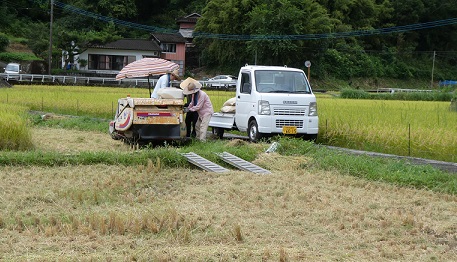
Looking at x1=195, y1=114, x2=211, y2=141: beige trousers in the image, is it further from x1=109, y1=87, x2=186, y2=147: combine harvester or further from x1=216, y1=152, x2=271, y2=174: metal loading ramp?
x1=216, y1=152, x2=271, y2=174: metal loading ramp

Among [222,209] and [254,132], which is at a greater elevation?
[254,132]

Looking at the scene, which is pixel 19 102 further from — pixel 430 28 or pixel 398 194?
pixel 430 28

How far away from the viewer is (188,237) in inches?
213

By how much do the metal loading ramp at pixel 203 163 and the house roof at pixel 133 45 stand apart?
39.1 metres

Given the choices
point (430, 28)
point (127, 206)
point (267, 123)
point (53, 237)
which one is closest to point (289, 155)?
point (267, 123)

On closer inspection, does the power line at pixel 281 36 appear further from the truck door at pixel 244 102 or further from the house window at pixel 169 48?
the truck door at pixel 244 102

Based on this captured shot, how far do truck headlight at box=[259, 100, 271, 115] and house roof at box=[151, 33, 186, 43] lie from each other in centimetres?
3877

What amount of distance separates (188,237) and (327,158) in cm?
494

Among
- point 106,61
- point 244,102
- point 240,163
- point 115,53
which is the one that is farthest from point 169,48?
point 240,163

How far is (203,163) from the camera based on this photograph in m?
9.51

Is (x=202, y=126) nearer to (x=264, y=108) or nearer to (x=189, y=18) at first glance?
(x=264, y=108)

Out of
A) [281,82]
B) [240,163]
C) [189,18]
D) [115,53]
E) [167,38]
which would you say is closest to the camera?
[240,163]

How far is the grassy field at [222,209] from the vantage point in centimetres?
511

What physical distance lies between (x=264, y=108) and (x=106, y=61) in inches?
1513
